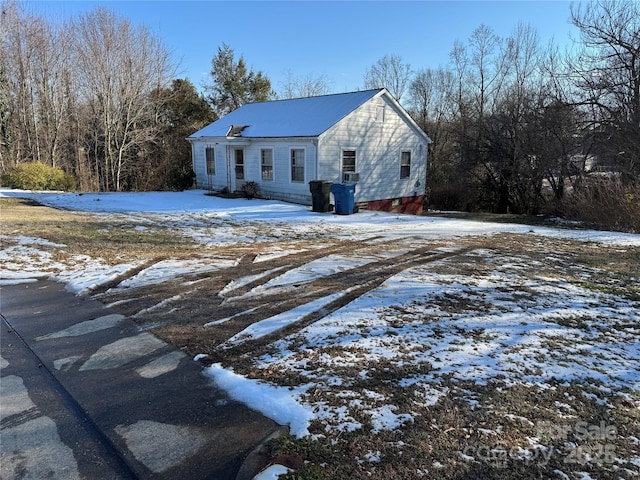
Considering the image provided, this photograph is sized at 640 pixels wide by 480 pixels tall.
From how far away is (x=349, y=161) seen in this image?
53.1 feet

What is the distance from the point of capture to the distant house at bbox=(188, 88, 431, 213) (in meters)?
15.5

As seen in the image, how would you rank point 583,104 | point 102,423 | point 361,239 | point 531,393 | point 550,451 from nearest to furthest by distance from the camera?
point 550,451
point 102,423
point 531,393
point 361,239
point 583,104

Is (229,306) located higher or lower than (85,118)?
lower

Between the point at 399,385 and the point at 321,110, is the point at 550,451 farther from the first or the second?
the point at 321,110

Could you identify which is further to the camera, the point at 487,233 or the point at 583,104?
the point at 583,104

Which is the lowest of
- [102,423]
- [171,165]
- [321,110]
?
[102,423]

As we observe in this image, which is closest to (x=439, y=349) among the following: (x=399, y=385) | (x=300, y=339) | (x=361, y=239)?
(x=399, y=385)

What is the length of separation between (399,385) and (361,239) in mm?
6356

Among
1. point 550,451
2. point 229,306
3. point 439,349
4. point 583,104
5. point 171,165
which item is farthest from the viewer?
point 171,165

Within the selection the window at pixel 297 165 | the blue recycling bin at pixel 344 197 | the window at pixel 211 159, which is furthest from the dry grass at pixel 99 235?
the window at pixel 211 159

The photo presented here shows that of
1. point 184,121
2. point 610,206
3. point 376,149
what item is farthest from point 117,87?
point 610,206

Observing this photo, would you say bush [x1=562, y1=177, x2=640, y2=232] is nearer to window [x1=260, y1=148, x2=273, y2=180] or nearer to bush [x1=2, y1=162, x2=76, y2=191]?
window [x1=260, y1=148, x2=273, y2=180]

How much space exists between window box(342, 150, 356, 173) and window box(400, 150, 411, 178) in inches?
122

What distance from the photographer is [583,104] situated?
1814 cm
